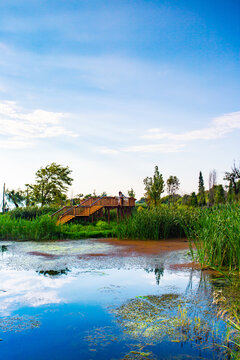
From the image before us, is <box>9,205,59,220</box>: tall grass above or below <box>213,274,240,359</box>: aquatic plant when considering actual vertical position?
above

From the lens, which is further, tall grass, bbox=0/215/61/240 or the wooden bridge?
the wooden bridge

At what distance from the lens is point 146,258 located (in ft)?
33.8

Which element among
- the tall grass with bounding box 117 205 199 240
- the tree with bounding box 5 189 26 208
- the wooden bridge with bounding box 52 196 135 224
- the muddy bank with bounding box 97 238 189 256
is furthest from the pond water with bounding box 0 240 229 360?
the tree with bounding box 5 189 26 208

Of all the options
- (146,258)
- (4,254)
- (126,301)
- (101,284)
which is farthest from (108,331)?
(4,254)

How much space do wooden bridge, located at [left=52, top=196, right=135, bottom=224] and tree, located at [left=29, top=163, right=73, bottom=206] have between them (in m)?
16.1

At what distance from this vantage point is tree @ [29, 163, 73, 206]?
43094 millimetres

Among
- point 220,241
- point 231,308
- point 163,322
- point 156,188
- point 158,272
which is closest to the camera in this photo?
point 163,322

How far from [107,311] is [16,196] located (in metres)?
50.6

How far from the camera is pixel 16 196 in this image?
53375 millimetres

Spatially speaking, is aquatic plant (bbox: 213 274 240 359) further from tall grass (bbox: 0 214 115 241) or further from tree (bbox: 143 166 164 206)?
tree (bbox: 143 166 164 206)

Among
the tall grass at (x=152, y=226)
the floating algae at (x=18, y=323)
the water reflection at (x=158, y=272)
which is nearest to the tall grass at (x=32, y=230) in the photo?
the tall grass at (x=152, y=226)

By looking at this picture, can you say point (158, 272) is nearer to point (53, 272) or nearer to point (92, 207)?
point (53, 272)

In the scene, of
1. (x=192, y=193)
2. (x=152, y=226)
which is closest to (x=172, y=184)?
(x=192, y=193)

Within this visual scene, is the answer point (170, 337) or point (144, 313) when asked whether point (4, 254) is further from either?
point (170, 337)
